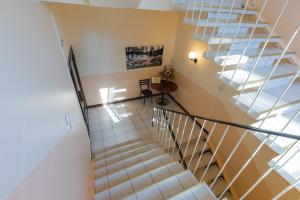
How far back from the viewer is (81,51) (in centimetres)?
396

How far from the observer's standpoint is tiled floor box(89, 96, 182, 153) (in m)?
3.86

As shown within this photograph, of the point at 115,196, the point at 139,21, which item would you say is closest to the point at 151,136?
the point at 115,196

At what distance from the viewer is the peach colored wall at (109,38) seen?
11.9ft

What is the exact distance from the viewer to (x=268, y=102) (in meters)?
1.70

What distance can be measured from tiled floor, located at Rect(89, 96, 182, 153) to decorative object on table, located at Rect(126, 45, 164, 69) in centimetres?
126

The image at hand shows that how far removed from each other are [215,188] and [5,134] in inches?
135

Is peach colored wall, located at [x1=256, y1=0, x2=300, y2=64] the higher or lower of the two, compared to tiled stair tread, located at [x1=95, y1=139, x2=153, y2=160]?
higher

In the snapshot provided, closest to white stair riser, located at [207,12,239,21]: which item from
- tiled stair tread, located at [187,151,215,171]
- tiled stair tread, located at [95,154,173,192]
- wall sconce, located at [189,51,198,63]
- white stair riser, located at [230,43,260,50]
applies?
white stair riser, located at [230,43,260,50]

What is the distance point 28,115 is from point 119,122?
11.3 feet

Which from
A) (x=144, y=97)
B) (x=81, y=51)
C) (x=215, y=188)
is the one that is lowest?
(x=215, y=188)

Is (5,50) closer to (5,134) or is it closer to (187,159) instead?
(5,134)

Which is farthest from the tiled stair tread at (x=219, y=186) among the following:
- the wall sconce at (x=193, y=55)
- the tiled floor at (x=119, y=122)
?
the wall sconce at (x=193, y=55)

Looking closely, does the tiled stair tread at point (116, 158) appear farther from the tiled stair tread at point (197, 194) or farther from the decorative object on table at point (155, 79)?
the decorative object on table at point (155, 79)

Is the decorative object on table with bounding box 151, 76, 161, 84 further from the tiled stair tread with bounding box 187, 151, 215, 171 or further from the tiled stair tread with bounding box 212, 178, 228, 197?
the tiled stair tread with bounding box 212, 178, 228, 197
